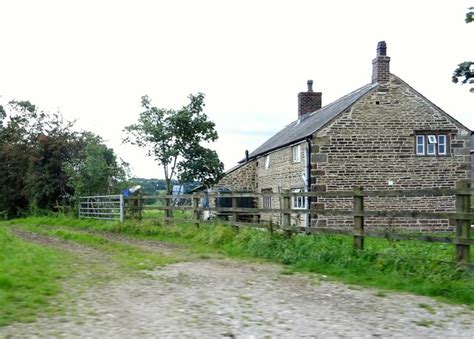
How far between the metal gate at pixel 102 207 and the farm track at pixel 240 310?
40.9ft

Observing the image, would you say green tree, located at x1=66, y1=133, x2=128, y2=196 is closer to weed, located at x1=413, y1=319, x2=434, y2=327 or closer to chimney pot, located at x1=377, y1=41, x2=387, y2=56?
chimney pot, located at x1=377, y1=41, x2=387, y2=56

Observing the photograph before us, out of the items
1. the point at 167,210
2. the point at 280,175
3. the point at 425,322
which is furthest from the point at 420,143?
the point at 425,322

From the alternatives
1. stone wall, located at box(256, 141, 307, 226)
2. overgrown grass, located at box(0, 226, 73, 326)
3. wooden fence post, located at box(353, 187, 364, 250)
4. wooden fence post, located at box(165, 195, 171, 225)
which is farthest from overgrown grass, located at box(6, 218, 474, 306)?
stone wall, located at box(256, 141, 307, 226)

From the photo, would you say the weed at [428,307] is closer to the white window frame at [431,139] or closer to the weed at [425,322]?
the weed at [425,322]

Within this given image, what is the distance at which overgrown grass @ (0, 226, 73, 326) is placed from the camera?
572cm

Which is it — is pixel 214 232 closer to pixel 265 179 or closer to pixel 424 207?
pixel 424 207

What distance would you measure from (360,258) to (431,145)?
15.0 m

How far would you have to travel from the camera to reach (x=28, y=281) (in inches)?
285

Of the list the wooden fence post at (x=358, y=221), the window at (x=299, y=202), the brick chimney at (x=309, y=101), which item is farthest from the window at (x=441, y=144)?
the wooden fence post at (x=358, y=221)

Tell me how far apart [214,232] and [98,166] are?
1407 cm

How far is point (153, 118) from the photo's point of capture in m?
26.0

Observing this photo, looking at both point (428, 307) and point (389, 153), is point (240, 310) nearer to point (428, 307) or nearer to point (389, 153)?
point (428, 307)

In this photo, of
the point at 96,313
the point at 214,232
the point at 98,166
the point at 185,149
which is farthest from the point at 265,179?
the point at 96,313

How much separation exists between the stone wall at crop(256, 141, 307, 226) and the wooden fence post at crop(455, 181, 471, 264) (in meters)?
12.4
